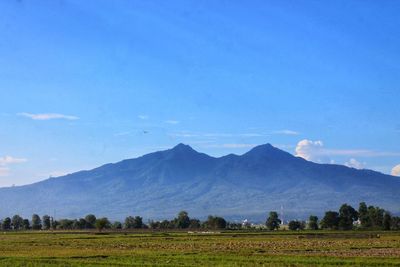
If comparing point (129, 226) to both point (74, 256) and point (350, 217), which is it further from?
point (74, 256)

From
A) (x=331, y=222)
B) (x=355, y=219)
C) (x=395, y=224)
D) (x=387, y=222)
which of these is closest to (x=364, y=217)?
(x=355, y=219)

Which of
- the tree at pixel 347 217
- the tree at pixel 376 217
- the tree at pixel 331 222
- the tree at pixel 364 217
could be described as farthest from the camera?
the tree at pixel 331 222

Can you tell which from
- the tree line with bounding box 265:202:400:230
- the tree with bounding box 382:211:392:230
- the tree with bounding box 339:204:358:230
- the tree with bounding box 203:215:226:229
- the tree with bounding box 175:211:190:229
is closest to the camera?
the tree with bounding box 382:211:392:230

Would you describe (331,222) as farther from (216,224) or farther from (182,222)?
(182,222)

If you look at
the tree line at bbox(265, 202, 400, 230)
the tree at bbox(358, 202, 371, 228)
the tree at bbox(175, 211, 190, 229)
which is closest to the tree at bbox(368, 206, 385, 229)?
the tree line at bbox(265, 202, 400, 230)

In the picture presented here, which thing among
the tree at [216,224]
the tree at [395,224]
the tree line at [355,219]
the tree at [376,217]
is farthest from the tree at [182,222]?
the tree at [395,224]

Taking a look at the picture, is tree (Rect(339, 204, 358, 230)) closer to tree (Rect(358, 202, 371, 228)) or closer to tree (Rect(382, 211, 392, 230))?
tree (Rect(358, 202, 371, 228))

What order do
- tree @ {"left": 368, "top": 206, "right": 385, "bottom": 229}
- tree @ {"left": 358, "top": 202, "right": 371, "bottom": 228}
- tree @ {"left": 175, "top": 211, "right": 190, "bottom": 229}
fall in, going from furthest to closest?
tree @ {"left": 175, "top": 211, "right": 190, "bottom": 229}, tree @ {"left": 358, "top": 202, "right": 371, "bottom": 228}, tree @ {"left": 368, "top": 206, "right": 385, "bottom": 229}

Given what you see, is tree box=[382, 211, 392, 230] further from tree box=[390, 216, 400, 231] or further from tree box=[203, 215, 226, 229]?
tree box=[203, 215, 226, 229]

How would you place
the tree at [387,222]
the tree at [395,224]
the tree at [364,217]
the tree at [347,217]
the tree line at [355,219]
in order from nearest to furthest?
the tree at [387,222] → the tree at [395,224] → the tree line at [355,219] → the tree at [364,217] → the tree at [347,217]

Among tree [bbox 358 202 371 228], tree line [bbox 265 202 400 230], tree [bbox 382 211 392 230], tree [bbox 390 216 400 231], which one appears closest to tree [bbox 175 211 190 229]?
tree line [bbox 265 202 400 230]

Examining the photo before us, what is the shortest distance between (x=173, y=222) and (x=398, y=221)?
6692 cm

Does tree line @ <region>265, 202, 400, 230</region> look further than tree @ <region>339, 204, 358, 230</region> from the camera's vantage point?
No

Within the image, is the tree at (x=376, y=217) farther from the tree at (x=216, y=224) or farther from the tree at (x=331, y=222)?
the tree at (x=216, y=224)
